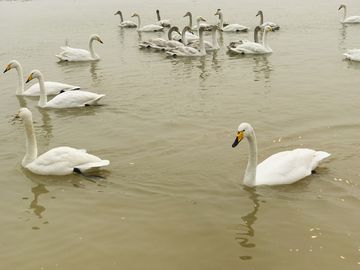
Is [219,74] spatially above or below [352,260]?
above

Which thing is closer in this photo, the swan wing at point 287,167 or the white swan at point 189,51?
the swan wing at point 287,167

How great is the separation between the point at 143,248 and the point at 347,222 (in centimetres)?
271

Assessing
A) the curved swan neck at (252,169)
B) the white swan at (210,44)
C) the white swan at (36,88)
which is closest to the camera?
the curved swan neck at (252,169)

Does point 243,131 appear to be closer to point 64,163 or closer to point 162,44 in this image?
point 64,163

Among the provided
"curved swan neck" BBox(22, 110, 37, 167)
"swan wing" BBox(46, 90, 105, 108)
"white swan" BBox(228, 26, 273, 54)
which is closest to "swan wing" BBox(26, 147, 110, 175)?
"curved swan neck" BBox(22, 110, 37, 167)

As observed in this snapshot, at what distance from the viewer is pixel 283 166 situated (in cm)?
633

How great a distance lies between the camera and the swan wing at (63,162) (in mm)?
6789

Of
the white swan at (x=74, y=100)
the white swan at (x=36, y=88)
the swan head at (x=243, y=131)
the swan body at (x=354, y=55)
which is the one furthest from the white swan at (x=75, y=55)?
the swan head at (x=243, y=131)

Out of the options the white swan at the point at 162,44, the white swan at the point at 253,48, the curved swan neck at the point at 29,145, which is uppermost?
the white swan at the point at 162,44

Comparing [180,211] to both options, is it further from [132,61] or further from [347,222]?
[132,61]

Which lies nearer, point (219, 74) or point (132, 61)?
point (219, 74)

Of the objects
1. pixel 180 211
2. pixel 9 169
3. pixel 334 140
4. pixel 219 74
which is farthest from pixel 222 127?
pixel 219 74

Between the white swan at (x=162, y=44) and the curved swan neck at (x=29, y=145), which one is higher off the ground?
the white swan at (x=162, y=44)

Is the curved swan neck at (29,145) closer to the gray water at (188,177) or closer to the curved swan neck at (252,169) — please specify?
the gray water at (188,177)
